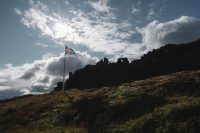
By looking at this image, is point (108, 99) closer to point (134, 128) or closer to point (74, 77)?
point (134, 128)

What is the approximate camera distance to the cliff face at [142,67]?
83.6 m

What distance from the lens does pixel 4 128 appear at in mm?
35531

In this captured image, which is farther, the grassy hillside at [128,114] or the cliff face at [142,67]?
the cliff face at [142,67]

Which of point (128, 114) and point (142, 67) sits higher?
point (142, 67)

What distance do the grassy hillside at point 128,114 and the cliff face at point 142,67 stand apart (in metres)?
46.5

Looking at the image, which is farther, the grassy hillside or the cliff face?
the cliff face

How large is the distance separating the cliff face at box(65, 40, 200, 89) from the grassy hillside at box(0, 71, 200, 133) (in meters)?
46.5

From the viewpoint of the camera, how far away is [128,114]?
28.7m

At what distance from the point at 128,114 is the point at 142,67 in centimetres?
6478

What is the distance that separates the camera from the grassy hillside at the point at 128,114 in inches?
889

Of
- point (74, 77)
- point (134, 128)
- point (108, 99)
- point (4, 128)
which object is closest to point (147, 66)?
point (74, 77)

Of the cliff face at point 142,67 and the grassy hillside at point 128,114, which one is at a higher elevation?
the cliff face at point 142,67

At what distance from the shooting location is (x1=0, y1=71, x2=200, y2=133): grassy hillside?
22.6 m

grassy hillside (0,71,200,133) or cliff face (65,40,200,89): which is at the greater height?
cliff face (65,40,200,89)
